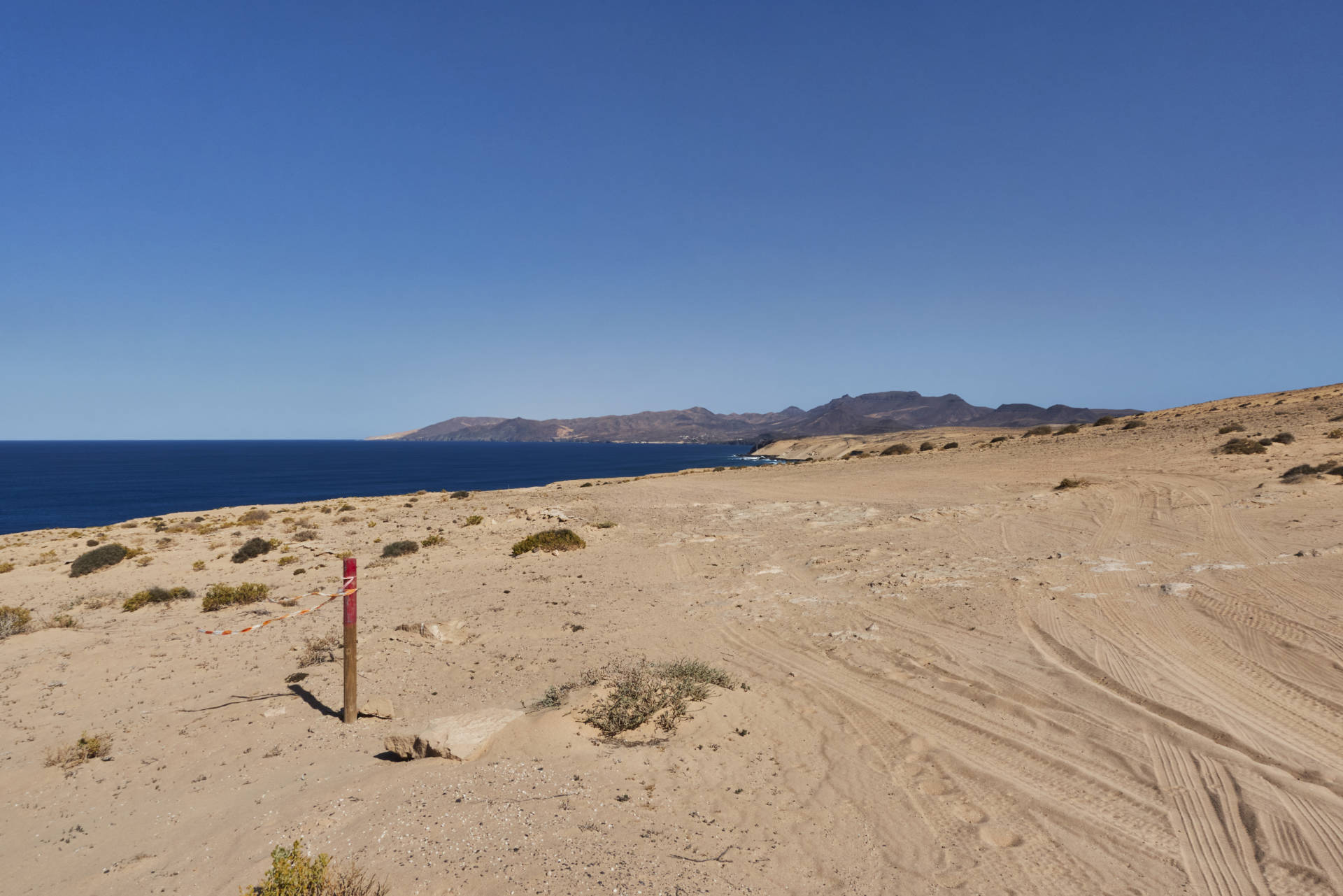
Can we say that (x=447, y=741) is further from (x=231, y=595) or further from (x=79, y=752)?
(x=231, y=595)

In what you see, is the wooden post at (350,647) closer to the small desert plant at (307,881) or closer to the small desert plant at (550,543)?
the small desert plant at (307,881)

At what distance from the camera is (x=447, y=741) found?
6.65 m

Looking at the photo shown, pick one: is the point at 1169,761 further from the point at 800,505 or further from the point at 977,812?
the point at 800,505

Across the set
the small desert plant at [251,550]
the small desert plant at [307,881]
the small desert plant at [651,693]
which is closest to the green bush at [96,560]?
the small desert plant at [251,550]

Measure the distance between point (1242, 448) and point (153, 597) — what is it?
4413 centimetres

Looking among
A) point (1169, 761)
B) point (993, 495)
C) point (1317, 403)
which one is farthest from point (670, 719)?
point (1317, 403)

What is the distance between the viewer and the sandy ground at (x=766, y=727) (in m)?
5.14

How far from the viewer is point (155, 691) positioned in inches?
370

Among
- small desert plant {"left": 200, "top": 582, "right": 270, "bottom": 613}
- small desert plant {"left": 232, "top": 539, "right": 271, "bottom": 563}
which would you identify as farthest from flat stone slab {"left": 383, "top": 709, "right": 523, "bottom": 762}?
small desert plant {"left": 232, "top": 539, "right": 271, "bottom": 563}

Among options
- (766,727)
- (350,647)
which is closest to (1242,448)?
(766,727)

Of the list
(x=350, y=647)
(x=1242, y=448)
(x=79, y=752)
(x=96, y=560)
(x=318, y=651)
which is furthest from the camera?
(x=1242, y=448)

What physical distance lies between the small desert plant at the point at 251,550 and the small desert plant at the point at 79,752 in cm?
1474

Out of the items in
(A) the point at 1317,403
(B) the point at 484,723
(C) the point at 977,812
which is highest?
(A) the point at 1317,403

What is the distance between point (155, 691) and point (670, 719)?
27.2 ft
